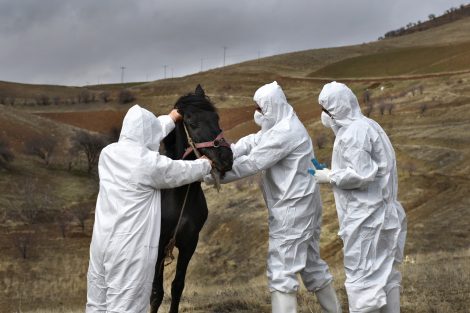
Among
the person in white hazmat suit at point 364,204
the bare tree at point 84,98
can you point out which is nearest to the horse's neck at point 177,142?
the person in white hazmat suit at point 364,204

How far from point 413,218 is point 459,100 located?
17.2m

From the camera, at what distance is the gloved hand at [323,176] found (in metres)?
6.71

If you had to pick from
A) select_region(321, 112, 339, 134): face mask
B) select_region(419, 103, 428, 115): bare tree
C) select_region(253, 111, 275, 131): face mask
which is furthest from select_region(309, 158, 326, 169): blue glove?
select_region(419, 103, 428, 115): bare tree

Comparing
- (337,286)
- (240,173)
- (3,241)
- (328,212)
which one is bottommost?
(3,241)

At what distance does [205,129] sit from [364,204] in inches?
66.3

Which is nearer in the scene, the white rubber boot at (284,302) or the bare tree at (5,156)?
the white rubber boot at (284,302)

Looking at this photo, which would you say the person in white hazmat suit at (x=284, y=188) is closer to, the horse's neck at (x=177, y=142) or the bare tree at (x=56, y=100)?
the horse's neck at (x=177, y=142)

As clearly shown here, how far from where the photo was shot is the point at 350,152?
6.57 meters

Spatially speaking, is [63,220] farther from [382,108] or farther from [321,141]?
[382,108]

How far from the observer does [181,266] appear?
Result: 7.22 meters

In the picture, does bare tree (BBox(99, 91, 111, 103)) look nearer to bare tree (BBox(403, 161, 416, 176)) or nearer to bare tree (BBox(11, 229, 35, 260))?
bare tree (BBox(11, 229, 35, 260))

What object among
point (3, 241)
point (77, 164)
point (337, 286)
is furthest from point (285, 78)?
point (337, 286)

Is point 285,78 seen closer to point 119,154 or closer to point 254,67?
point 254,67

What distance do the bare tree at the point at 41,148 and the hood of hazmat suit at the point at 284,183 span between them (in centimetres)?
3886
